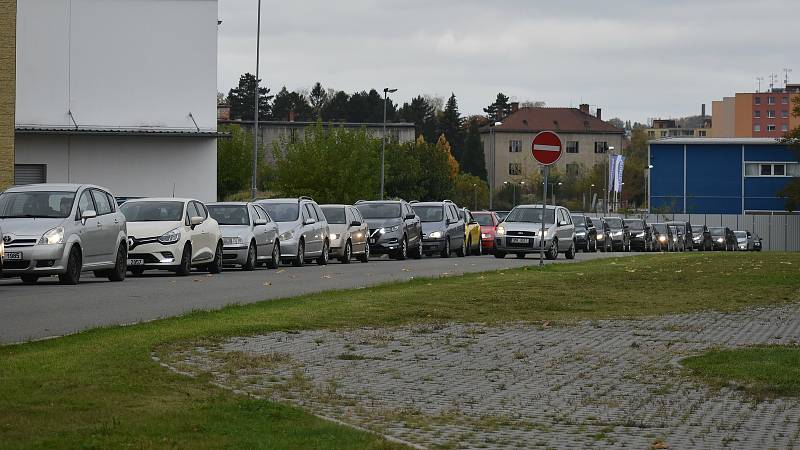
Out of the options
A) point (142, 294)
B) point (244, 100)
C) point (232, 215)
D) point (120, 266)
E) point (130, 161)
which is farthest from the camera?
point (244, 100)

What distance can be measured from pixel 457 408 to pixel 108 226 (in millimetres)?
16566

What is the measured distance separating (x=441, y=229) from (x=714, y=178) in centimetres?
7263

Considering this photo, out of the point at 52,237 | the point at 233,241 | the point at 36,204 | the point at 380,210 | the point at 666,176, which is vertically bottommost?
the point at 233,241

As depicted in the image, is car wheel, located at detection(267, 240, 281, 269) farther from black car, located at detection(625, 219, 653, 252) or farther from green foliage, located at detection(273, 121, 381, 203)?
green foliage, located at detection(273, 121, 381, 203)

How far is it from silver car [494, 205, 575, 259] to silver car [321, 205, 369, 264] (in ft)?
15.8

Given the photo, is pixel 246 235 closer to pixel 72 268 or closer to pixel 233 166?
pixel 72 268

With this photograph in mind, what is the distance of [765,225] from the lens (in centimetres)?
10831

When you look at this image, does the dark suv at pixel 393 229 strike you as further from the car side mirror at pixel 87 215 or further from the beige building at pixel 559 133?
the beige building at pixel 559 133

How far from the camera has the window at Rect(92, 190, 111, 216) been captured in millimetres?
25178

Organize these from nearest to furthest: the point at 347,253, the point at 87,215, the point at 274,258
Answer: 1. the point at 87,215
2. the point at 274,258
3. the point at 347,253

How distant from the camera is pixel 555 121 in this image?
183250 millimetres

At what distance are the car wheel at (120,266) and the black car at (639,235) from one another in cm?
4588

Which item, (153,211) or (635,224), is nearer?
(153,211)

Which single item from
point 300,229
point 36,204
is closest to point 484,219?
point 300,229
